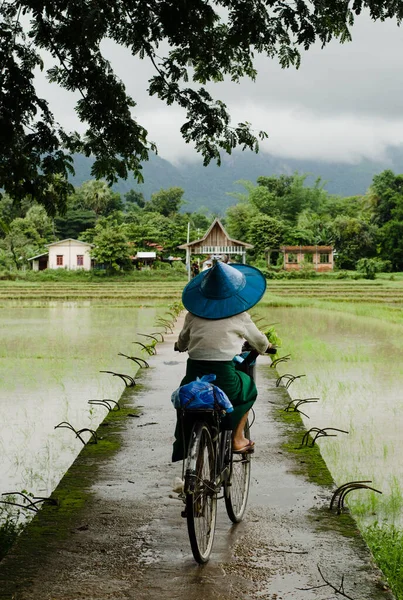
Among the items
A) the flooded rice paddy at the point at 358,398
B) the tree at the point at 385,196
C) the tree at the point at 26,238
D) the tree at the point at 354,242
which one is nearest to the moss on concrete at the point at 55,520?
the flooded rice paddy at the point at 358,398

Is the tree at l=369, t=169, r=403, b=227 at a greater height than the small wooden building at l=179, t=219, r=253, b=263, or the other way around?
the tree at l=369, t=169, r=403, b=227

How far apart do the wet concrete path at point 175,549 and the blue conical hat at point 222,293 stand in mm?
763

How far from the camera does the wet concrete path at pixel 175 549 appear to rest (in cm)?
240

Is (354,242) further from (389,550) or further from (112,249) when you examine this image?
(389,550)

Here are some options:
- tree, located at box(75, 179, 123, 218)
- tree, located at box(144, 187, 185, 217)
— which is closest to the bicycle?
tree, located at box(75, 179, 123, 218)

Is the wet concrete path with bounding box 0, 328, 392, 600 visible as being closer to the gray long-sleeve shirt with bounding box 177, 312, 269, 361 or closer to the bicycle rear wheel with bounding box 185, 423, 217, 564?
the bicycle rear wheel with bounding box 185, 423, 217, 564

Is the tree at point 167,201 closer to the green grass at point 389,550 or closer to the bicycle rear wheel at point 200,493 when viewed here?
the green grass at point 389,550

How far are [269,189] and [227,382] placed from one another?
175 feet

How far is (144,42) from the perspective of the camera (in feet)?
16.1

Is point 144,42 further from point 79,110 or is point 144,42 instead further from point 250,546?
point 250,546

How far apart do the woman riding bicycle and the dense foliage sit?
107 feet

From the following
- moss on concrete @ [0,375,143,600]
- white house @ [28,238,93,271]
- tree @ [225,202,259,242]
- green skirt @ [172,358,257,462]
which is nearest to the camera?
moss on concrete @ [0,375,143,600]

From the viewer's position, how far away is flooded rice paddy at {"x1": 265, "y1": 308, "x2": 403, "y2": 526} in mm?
4412

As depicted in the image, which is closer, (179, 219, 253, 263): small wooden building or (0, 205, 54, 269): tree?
(179, 219, 253, 263): small wooden building
